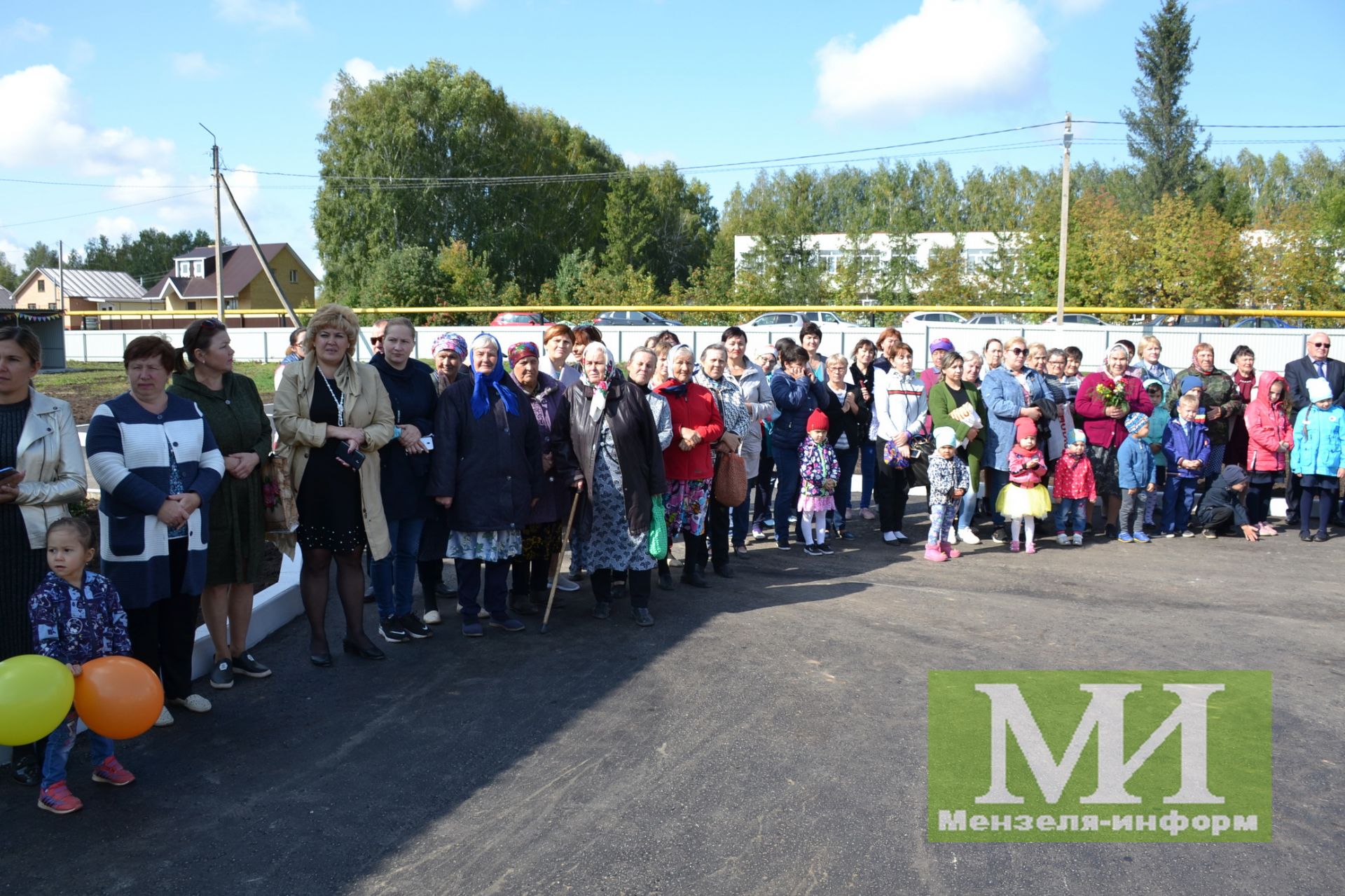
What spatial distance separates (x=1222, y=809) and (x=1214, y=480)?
23.1 feet

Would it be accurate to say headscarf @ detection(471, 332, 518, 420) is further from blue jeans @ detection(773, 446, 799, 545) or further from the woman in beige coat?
blue jeans @ detection(773, 446, 799, 545)

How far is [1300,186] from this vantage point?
3337 inches

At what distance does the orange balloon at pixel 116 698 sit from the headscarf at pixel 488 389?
2.65m

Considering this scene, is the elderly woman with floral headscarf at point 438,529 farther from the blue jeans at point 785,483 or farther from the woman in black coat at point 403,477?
the blue jeans at point 785,483

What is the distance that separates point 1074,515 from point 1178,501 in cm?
111

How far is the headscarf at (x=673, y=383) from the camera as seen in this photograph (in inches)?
285

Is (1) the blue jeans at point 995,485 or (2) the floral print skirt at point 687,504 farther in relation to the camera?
(1) the blue jeans at point 995,485

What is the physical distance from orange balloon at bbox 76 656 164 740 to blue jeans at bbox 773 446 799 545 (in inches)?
237

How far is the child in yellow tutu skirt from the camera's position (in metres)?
9.02

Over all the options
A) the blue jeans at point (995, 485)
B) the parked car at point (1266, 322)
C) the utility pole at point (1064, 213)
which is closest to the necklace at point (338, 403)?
the blue jeans at point (995, 485)

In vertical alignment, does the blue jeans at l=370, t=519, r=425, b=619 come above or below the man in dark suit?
below

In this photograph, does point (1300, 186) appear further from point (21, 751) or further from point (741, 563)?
point (21, 751)

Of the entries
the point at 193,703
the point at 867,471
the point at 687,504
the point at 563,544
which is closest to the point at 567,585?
the point at 563,544

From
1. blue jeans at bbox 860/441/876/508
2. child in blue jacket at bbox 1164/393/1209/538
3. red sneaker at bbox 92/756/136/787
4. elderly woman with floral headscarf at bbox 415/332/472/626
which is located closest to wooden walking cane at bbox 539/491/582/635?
elderly woman with floral headscarf at bbox 415/332/472/626
